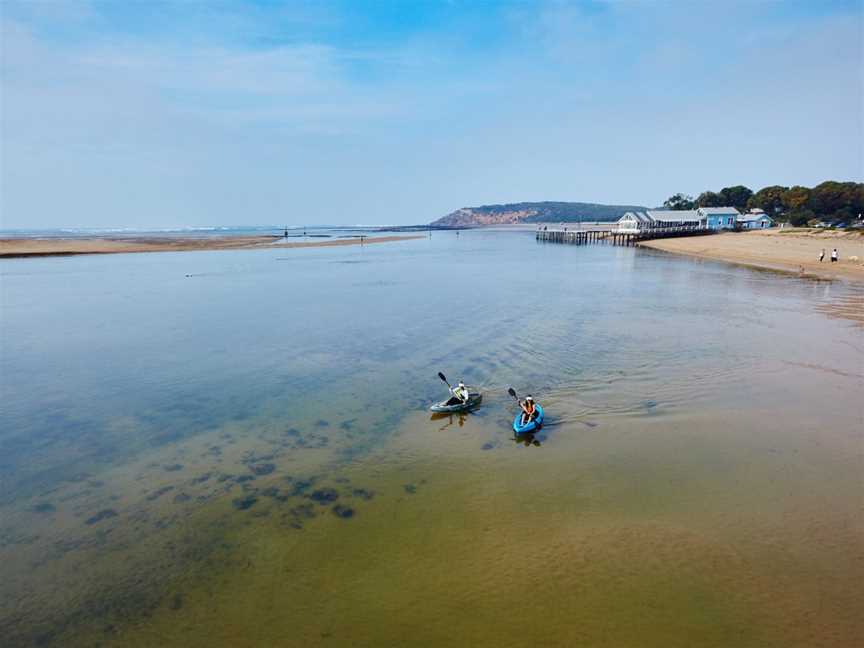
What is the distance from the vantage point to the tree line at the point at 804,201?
10000cm

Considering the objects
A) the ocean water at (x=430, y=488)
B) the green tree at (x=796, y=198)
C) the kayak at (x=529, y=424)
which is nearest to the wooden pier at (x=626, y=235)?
the green tree at (x=796, y=198)

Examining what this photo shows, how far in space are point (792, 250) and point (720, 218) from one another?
51.4 m

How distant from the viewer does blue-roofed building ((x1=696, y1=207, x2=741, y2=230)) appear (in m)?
110

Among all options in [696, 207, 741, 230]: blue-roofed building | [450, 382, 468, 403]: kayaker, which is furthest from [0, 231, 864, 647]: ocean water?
[696, 207, 741, 230]: blue-roofed building

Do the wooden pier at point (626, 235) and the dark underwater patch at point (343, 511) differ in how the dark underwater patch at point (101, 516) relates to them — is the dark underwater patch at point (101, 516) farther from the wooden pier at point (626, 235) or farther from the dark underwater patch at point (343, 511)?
the wooden pier at point (626, 235)

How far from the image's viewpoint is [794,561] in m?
9.86

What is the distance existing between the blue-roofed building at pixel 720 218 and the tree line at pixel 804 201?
12.0 meters

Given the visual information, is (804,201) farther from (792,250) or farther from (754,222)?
(792,250)

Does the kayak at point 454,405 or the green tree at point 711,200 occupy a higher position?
the green tree at point 711,200

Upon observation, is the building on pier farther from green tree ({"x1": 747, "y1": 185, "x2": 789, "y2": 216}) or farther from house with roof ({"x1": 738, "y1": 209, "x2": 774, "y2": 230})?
green tree ({"x1": 747, "y1": 185, "x2": 789, "y2": 216})

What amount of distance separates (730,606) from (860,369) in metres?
17.3

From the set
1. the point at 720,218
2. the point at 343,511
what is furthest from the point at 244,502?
the point at 720,218

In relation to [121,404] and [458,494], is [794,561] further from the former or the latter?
[121,404]

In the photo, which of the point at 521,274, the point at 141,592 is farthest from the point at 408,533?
the point at 521,274
